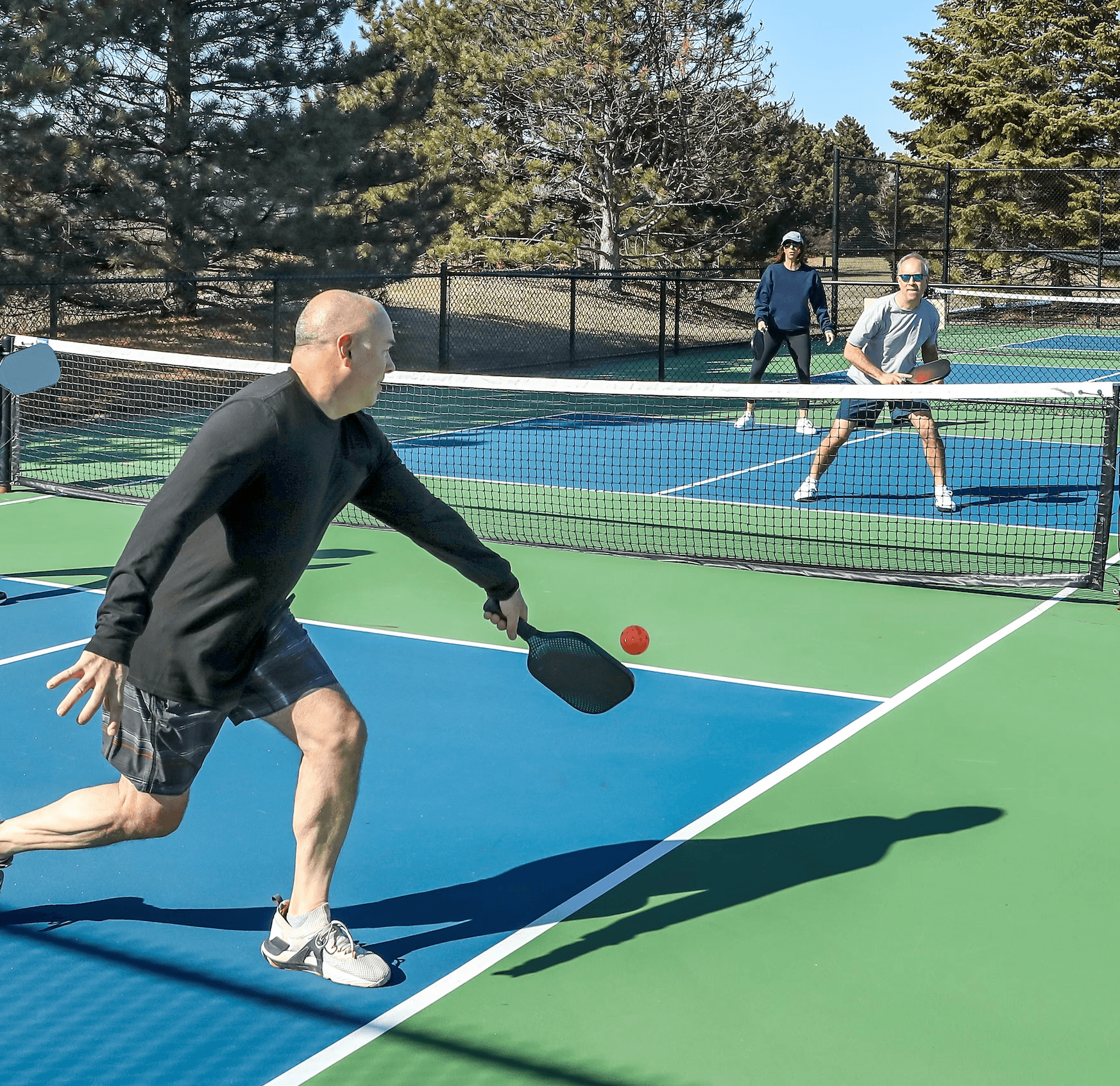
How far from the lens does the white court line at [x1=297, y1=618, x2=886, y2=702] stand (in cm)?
673

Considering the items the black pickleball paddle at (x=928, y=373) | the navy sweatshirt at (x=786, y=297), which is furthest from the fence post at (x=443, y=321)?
the black pickleball paddle at (x=928, y=373)

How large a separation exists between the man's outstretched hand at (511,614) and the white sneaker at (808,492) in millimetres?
7469

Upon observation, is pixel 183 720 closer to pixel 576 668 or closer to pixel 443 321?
pixel 576 668

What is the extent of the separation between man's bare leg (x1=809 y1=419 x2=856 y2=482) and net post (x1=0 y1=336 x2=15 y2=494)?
6515mm

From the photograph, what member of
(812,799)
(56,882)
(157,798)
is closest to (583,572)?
(812,799)

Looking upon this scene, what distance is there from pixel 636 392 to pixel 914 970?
6.03 metres

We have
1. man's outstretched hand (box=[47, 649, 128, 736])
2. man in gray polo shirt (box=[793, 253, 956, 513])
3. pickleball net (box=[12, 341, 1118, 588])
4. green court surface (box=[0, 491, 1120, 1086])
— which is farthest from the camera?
man in gray polo shirt (box=[793, 253, 956, 513])

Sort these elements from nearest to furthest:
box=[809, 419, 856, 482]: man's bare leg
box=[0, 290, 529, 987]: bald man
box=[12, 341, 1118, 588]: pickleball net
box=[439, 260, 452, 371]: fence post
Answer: box=[0, 290, 529, 987]: bald man < box=[12, 341, 1118, 588]: pickleball net < box=[809, 419, 856, 482]: man's bare leg < box=[439, 260, 452, 371]: fence post

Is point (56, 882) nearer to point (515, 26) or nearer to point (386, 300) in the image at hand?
point (386, 300)

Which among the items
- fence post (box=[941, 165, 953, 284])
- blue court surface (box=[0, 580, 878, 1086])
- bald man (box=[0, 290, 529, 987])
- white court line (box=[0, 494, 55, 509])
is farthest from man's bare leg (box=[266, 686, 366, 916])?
fence post (box=[941, 165, 953, 284])

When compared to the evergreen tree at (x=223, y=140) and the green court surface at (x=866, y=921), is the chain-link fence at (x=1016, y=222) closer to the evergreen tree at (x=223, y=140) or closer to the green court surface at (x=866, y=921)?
the evergreen tree at (x=223, y=140)

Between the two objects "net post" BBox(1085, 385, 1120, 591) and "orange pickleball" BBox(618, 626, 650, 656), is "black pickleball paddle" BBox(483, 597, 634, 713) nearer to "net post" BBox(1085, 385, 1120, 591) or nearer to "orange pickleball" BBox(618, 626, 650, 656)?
"orange pickleball" BBox(618, 626, 650, 656)

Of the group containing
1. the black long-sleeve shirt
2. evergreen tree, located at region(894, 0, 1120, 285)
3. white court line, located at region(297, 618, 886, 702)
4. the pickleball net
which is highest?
evergreen tree, located at region(894, 0, 1120, 285)

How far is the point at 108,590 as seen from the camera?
136 inches
